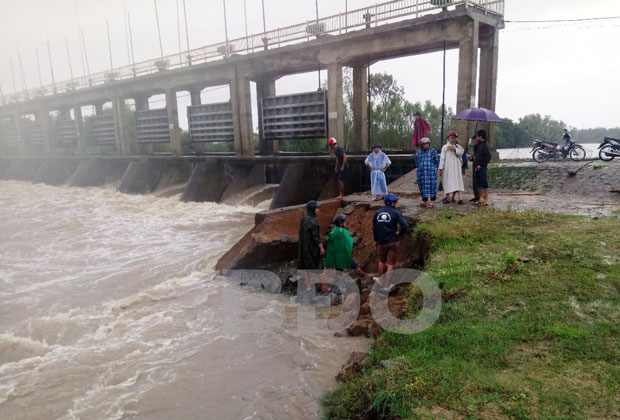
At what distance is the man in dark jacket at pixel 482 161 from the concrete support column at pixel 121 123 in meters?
22.2

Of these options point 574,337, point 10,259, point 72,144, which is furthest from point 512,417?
point 72,144

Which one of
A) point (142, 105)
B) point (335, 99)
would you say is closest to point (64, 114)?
point (142, 105)

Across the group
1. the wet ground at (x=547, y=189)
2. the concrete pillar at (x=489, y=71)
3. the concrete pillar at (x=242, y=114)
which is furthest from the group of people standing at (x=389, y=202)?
the concrete pillar at (x=242, y=114)

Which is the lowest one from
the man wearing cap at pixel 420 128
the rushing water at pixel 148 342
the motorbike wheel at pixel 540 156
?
the rushing water at pixel 148 342

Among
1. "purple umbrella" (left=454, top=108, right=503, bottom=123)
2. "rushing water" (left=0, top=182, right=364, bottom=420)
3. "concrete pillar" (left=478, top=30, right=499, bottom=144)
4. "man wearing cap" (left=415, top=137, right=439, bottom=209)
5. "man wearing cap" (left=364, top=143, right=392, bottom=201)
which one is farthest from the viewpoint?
"concrete pillar" (left=478, top=30, right=499, bottom=144)

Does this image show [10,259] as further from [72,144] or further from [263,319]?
[72,144]

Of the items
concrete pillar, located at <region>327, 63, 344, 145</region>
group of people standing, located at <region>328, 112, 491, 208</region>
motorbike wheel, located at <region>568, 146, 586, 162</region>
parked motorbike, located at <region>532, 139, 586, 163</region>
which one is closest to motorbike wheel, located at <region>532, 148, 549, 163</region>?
parked motorbike, located at <region>532, 139, 586, 163</region>

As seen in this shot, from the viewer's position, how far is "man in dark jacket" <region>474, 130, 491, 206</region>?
315 inches

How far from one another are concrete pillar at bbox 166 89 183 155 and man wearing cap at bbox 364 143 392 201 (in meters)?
15.0

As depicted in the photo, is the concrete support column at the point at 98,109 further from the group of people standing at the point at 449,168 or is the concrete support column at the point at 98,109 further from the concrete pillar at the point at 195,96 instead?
the group of people standing at the point at 449,168

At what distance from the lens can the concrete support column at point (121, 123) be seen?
2502 cm

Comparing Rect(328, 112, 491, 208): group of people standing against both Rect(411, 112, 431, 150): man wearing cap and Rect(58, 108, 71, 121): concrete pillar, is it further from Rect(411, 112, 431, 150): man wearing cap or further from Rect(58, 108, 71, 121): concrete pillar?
Rect(58, 108, 71, 121): concrete pillar

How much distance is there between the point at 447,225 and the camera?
684cm

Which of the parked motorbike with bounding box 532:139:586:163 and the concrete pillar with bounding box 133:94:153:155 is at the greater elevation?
the concrete pillar with bounding box 133:94:153:155
